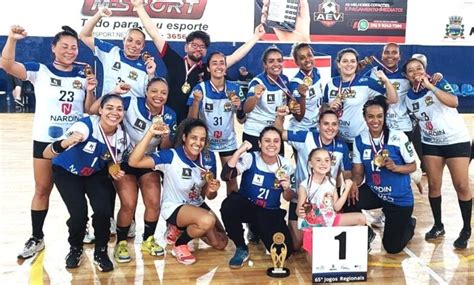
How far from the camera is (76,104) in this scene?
3.73 meters

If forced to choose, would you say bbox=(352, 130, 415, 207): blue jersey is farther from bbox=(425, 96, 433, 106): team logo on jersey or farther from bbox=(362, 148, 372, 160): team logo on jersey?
bbox=(425, 96, 433, 106): team logo on jersey

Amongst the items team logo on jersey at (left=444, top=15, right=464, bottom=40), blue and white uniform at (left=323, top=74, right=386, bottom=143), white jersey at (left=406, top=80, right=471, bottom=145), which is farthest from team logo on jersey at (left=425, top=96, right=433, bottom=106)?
team logo on jersey at (left=444, top=15, right=464, bottom=40)

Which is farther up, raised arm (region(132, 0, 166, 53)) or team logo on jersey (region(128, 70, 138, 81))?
raised arm (region(132, 0, 166, 53))

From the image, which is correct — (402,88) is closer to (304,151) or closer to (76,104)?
(304,151)

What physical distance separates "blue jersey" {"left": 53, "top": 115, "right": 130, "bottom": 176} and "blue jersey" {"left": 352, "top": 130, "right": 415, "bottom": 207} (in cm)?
172

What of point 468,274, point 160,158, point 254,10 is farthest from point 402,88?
point 254,10

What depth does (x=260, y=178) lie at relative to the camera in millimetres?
3752

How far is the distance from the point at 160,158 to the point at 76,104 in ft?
2.29

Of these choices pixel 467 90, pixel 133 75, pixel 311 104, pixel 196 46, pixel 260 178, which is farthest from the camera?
pixel 467 90

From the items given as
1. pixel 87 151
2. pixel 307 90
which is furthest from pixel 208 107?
pixel 87 151

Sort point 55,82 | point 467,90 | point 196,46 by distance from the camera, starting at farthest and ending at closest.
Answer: point 467,90, point 196,46, point 55,82

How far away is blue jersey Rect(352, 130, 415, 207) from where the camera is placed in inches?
150

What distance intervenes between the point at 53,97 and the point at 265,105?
5.10 ft

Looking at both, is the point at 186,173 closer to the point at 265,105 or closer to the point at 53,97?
the point at 265,105
